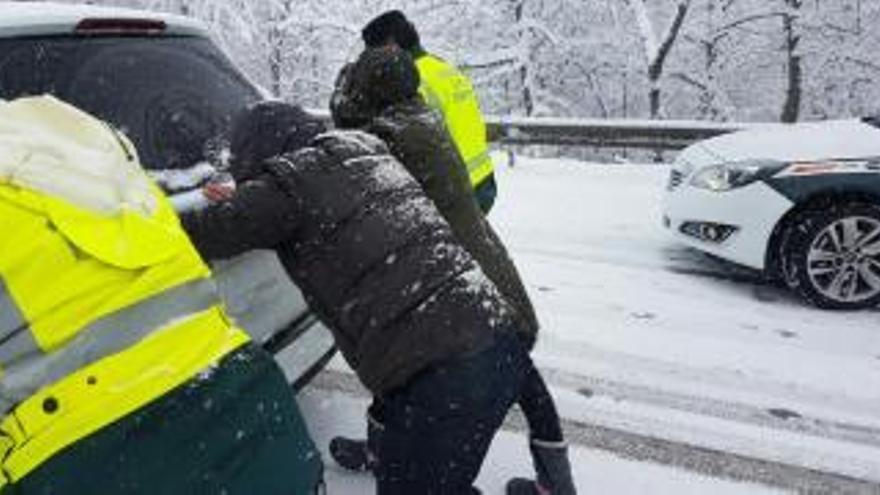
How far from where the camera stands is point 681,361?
18.3 feet

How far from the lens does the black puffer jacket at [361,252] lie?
277 cm

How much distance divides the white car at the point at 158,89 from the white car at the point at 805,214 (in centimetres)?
355

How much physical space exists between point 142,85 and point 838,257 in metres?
4.47

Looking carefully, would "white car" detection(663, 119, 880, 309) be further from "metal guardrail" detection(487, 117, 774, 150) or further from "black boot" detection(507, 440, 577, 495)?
"metal guardrail" detection(487, 117, 774, 150)

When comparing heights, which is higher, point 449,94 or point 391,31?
point 391,31

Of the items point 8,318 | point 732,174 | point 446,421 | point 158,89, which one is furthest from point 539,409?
point 732,174

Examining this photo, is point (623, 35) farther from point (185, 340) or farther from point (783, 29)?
point (185, 340)

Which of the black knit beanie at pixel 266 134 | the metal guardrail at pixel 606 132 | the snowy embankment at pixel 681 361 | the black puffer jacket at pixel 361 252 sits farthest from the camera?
the metal guardrail at pixel 606 132

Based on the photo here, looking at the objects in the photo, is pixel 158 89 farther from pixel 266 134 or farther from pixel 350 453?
pixel 350 453

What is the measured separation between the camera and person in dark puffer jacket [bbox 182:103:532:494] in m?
2.78

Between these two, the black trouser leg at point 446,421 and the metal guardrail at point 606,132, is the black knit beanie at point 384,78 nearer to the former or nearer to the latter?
the black trouser leg at point 446,421

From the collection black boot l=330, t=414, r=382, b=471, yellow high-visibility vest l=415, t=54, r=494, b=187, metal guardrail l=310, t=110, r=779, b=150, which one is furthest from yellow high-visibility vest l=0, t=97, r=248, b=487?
metal guardrail l=310, t=110, r=779, b=150

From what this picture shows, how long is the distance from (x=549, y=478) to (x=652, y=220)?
5306 millimetres

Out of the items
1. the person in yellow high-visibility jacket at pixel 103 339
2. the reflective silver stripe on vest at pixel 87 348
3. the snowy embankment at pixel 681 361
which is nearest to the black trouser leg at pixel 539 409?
the snowy embankment at pixel 681 361
